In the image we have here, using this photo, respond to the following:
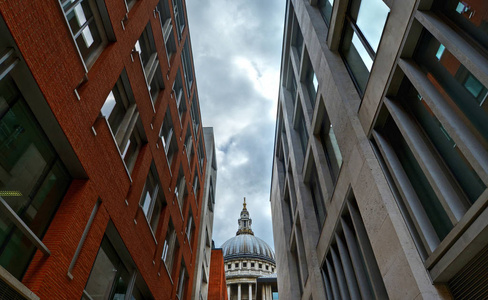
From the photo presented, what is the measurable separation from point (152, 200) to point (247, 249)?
105482 millimetres

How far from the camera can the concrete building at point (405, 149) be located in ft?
20.7

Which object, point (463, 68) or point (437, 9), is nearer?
point (463, 68)

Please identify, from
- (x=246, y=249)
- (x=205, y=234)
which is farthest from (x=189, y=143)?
(x=246, y=249)

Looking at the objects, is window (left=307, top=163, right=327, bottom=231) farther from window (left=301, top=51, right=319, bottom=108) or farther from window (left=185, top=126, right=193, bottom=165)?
window (left=185, top=126, right=193, bottom=165)

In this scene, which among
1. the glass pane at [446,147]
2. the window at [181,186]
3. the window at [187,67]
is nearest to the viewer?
the glass pane at [446,147]

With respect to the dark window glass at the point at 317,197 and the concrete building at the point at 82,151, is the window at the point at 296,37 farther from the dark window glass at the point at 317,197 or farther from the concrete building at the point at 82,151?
the concrete building at the point at 82,151

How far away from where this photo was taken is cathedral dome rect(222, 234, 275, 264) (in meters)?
112

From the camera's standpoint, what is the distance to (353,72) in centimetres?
1304

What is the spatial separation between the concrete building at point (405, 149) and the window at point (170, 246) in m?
7.78

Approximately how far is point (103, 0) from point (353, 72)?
9474 millimetres

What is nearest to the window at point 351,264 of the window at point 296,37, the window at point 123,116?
the window at point 123,116

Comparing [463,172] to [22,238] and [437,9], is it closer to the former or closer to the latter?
[437,9]

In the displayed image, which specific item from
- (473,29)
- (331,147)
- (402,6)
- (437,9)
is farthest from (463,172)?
(331,147)

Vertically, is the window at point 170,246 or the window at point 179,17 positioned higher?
the window at point 179,17
